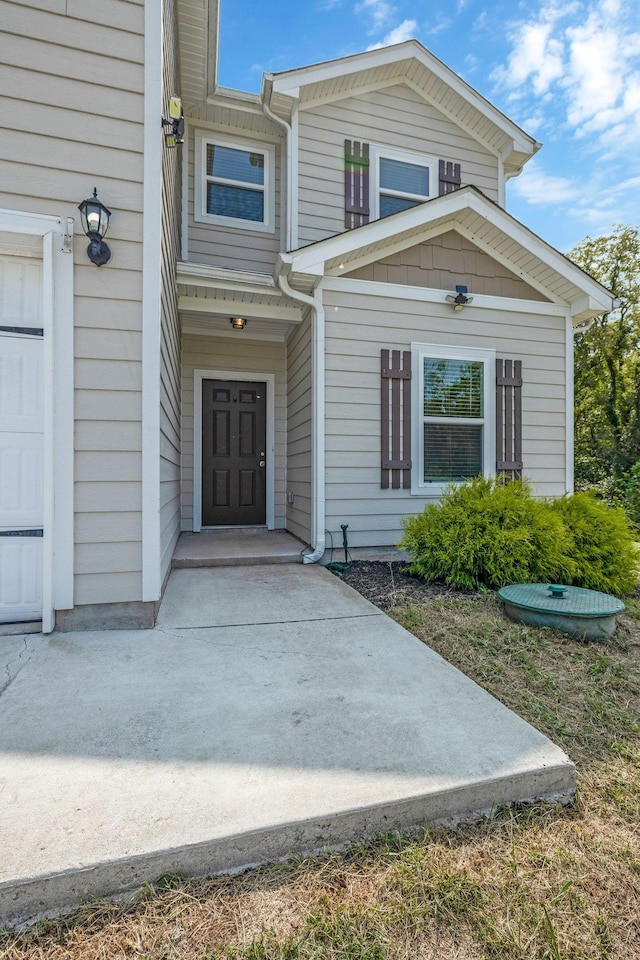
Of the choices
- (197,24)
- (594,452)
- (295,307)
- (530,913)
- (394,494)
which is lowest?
(530,913)

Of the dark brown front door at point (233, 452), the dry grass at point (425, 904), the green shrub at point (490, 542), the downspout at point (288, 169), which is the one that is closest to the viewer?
the dry grass at point (425, 904)

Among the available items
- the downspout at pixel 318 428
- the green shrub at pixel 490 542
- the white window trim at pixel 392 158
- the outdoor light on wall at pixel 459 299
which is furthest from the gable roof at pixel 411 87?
the green shrub at pixel 490 542

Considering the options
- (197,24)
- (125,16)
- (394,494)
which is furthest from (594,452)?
(125,16)

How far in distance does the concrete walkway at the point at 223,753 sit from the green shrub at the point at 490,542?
4.66 feet

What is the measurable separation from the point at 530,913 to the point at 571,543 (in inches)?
125

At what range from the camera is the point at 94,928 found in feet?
3.60

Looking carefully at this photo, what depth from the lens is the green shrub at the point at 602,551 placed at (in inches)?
150

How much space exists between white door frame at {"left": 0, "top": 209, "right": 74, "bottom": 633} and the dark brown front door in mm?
3264

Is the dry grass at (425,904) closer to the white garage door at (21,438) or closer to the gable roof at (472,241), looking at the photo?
the white garage door at (21,438)

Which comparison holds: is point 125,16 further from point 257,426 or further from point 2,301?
point 257,426

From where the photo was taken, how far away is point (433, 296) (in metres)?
4.94

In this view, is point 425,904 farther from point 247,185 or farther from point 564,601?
point 247,185

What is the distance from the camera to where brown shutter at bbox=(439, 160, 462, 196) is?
6094mm

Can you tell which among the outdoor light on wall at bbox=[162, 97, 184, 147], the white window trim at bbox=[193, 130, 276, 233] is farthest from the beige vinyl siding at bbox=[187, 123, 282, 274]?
the outdoor light on wall at bbox=[162, 97, 184, 147]
